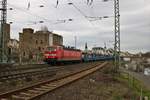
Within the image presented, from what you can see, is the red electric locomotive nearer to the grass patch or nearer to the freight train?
the freight train

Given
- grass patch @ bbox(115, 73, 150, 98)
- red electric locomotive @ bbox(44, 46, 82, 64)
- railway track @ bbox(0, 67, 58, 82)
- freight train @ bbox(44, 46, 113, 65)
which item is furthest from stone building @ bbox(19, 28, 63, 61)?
grass patch @ bbox(115, 73, 150, 98)

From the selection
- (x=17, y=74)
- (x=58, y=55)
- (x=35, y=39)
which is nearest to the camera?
(x=17, y=74)

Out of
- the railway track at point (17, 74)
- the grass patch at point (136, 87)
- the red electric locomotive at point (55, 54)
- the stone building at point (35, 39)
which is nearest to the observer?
the grass patch at point (136, 87)

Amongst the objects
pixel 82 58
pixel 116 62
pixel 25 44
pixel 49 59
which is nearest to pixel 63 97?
pixel 116 62

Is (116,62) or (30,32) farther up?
(30,32)

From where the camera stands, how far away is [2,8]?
125 feet

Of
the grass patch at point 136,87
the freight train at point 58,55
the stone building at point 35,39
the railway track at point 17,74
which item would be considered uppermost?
the stone building at point 35,39

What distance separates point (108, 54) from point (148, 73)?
156 ft

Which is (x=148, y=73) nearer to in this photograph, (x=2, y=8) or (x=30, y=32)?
(x=2, y=8)

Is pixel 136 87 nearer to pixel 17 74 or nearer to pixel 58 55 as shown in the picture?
pixel 17 74

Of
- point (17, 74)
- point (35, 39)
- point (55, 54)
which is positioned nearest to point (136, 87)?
point (17, 74)

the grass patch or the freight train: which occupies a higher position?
the freight train

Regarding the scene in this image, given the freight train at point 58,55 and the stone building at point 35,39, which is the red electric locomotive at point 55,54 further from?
the stone building at point 35,39

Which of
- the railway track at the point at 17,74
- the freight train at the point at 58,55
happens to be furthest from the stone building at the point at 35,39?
the railway track at the point at 17,74
